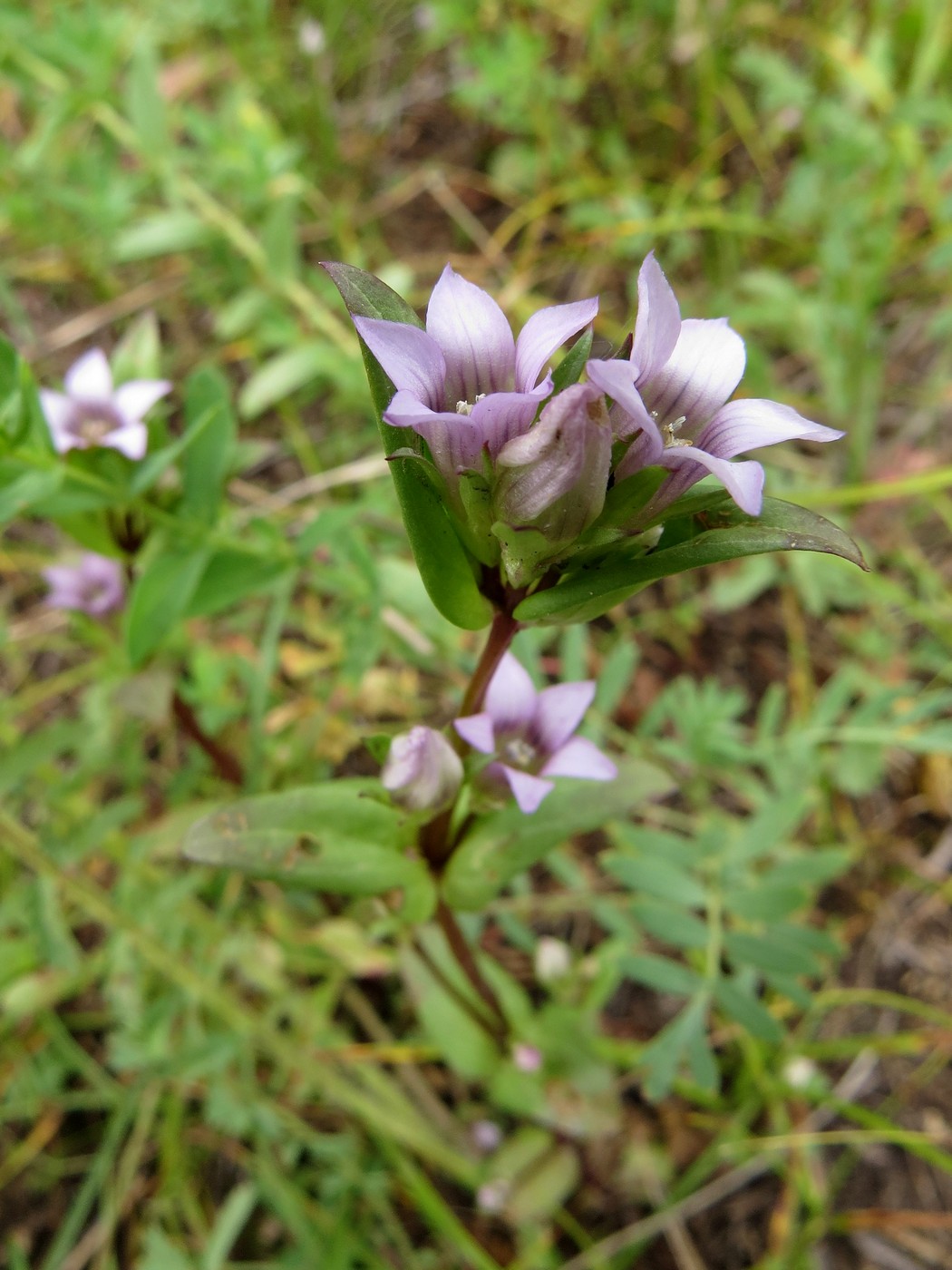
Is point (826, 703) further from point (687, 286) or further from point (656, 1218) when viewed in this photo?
point (687, 286)

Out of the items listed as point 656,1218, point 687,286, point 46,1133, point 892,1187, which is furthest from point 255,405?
point 892,1187

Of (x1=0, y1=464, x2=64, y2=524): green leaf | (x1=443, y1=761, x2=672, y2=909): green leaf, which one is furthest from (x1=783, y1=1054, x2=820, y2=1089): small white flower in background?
(x1=0, y1=464, x2=64, y2=524): green leaf

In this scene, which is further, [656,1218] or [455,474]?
[656,1218]

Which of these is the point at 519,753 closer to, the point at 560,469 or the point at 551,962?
the point at 560,469

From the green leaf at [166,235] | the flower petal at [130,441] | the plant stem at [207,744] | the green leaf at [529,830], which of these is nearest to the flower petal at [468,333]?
the green leaf at [529,830]

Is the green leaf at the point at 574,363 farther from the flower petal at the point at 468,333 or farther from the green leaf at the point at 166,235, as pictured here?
the green leaf at the point at 166,235
